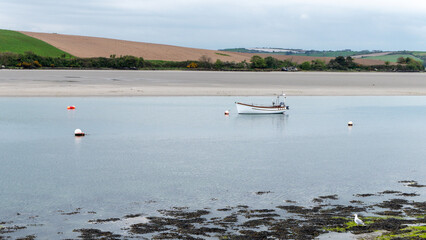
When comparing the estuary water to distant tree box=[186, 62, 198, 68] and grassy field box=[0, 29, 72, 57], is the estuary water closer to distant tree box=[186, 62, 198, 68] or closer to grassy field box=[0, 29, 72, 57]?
distant tree box=[186, 62, 198, 68]

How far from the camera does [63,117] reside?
4291 centimetres

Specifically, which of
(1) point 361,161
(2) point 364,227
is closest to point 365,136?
→ (1) point 361,161

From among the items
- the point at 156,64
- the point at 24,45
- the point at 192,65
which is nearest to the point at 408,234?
the point at 192,65

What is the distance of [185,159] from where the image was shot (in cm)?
2580

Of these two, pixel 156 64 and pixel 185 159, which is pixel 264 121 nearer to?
pixel 185 159

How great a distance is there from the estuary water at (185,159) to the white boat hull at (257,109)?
635mm

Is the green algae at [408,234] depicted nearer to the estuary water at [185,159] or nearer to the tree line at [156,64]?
the estuary water at [185,159]

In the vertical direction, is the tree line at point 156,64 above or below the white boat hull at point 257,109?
above

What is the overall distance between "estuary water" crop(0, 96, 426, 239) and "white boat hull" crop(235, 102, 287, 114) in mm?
635

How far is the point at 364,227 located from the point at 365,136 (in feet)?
71.8

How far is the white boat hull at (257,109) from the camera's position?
47.0m

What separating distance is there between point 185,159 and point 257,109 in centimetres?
2238

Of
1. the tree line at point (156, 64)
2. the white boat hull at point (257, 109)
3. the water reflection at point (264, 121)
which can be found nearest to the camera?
the water reflection at point (264, 121)

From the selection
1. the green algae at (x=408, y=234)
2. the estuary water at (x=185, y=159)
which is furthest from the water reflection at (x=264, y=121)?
the green algae at (x=408, y=234)
